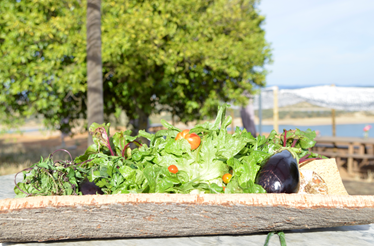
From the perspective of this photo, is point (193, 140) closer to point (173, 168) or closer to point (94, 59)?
point (173, 168)

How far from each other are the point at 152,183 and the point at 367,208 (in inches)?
44.6

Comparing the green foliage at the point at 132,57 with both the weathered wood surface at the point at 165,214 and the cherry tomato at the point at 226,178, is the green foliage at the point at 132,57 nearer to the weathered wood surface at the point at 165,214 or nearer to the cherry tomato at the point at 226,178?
the cherry tomato at the point at 226,178

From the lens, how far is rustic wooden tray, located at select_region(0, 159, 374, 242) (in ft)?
4.52

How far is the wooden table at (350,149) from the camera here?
722 cm

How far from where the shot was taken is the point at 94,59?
3.52 meters

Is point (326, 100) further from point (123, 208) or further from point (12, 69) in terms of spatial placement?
point (123, 208)

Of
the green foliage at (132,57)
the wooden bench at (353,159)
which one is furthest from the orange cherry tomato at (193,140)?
the wooden bench at (353,159)

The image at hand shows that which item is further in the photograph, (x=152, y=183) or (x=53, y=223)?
(x=152, y=183)

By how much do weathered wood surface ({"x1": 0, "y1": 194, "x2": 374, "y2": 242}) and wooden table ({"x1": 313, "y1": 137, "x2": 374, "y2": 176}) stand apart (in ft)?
20.9

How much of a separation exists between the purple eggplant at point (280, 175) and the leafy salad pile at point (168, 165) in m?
0.06

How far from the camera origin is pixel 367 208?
1490 mm

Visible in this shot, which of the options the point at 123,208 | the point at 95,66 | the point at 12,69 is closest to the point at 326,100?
the point at 95,66

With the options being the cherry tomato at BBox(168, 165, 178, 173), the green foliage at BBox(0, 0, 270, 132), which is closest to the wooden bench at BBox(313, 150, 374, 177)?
the green foliage at BBox(0, 0, 270, 132)

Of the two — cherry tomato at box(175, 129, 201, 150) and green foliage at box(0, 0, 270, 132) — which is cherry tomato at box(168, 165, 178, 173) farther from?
green foliage at box(0, 0, 270, 132)
